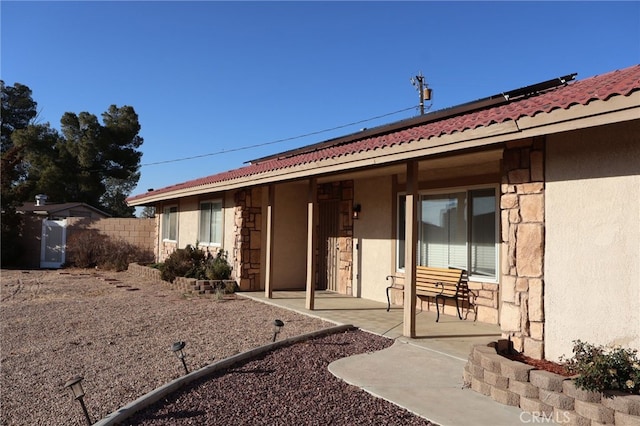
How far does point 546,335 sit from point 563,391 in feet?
3.60

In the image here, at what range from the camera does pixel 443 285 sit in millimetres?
8180

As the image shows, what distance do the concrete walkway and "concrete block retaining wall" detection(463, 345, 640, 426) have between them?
114 millimetres

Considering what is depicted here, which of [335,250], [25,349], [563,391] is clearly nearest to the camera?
[563,391]

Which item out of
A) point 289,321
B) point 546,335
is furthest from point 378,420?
point 289,321

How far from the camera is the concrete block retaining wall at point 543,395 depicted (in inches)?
137

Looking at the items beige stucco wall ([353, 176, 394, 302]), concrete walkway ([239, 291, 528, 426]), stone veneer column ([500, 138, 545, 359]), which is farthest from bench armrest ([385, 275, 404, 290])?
stone veneer column ([500, 138, 545, 359])

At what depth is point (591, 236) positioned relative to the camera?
455cm

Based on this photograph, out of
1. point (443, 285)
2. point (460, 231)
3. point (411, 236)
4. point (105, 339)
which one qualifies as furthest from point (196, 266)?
point (411, 236)

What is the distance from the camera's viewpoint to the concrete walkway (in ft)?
13.4

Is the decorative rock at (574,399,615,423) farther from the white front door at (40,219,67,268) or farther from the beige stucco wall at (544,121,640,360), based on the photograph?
the white front door at (40,219,67,268)

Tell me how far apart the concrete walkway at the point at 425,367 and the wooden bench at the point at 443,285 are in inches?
17.1

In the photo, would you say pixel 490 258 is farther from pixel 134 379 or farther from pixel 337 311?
pixel 134 379

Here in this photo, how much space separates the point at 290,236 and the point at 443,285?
5101 millimetres

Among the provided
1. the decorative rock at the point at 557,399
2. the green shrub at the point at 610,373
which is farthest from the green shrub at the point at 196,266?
the green shrub at the point at 610,373
